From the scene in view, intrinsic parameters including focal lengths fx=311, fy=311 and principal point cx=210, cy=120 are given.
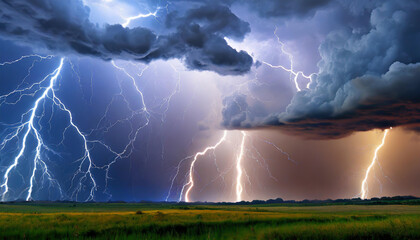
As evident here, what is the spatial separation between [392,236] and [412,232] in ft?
1.98

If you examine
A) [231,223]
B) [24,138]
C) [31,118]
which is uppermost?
[31,118]

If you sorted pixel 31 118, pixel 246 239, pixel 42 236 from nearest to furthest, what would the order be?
pixel 246 239
pixel 42 236
pixel 31 118

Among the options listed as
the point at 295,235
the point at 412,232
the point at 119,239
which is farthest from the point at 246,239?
the point at 412,232

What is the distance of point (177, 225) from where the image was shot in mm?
14031

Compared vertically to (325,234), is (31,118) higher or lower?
higher

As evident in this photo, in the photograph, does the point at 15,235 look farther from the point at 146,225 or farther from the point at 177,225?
the point at 177,225

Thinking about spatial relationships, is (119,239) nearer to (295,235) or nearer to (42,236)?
(42,236)

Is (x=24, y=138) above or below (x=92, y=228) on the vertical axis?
above

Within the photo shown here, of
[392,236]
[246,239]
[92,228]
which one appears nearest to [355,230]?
[392,236]

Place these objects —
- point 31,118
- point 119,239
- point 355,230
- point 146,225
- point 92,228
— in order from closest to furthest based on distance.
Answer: point 119,239
point 355,230
point 92,228
point 146,225
point 31,118

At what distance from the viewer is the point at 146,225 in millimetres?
13266

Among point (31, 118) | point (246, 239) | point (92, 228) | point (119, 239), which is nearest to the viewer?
point (119, 239)

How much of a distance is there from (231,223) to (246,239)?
24.2 ft

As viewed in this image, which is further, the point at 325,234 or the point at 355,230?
the point at 355,230
